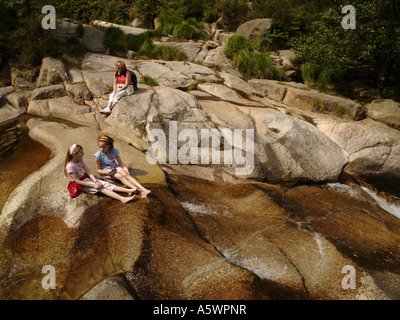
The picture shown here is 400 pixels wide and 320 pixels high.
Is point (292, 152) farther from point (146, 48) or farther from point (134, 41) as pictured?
point (134, 41)

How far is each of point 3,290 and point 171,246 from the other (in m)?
2.37

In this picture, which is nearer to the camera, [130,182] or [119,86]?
[130,182]

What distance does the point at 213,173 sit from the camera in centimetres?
760

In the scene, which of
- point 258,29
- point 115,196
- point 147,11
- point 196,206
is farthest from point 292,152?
point 147,11

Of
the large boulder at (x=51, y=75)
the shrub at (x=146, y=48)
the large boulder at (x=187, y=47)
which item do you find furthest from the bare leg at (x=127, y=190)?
the large boulder at (x=187, y=47)

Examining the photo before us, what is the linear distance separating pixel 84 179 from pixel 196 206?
94.4 inches

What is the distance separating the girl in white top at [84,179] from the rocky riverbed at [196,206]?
189 millimetres

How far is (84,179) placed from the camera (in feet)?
17.7

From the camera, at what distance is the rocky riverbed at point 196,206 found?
3982 millimetres

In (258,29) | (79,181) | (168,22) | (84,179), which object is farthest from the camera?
(168,22)

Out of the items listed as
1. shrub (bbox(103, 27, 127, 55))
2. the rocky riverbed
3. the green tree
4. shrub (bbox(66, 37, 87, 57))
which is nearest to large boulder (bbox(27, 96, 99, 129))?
the rocky riverbed

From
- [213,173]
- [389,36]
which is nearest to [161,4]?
[389,36]

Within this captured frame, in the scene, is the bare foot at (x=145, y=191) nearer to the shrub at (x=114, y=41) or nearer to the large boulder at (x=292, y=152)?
the large boulder at (x=292, y=152)

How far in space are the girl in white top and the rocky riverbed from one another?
7.4 inches
